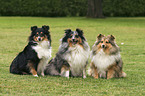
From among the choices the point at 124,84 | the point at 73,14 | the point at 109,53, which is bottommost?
the point at 124,84

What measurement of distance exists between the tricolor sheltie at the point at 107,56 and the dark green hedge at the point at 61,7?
28.7 meters

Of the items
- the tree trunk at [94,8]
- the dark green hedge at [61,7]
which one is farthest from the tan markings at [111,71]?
the dark green hedge at [61,7]

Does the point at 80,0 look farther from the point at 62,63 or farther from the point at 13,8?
the point at 62,63

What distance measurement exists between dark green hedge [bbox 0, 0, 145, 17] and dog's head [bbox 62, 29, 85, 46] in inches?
1126

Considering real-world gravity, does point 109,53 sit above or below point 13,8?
below

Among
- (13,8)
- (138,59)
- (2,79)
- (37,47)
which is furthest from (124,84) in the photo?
(13,8)

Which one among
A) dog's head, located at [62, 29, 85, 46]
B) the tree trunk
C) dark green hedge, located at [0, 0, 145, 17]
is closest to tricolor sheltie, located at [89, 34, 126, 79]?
dog's head, located at [62, 29, 85, 46]

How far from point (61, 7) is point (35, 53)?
1152 inches

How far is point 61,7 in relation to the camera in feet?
120

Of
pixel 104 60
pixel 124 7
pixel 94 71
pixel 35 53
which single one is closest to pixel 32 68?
pixel 35 53

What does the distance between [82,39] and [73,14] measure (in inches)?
1182

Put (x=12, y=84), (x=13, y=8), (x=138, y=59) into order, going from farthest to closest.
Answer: (x=13, y=8) → (x=138, y=59) → (x=12, y=84)

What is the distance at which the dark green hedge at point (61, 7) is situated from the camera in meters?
35.8

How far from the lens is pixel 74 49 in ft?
25.0
